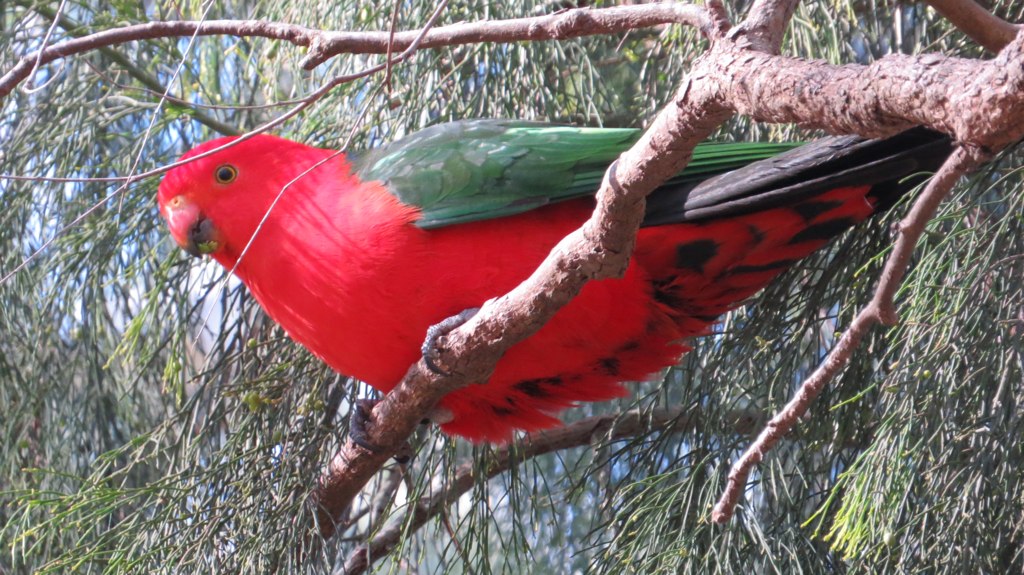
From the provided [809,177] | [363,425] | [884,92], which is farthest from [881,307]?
[363,425]

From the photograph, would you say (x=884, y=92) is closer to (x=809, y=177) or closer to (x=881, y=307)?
(x=881, y=307)

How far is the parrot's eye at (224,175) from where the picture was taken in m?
2.21

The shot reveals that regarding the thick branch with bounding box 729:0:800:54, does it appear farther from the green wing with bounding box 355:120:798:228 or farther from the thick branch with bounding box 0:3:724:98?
the green wing with bounding box 355:120:798:228

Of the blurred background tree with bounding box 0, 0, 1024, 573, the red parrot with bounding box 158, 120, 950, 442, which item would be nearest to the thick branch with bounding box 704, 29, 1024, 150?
the blurred background tree with bounding box 0, 0, 1024, 573

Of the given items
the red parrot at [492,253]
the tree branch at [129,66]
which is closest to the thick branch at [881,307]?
the red parrot at [492,253]

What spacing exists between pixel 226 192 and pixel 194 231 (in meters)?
0.10

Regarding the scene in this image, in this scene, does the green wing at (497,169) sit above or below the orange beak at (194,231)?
below

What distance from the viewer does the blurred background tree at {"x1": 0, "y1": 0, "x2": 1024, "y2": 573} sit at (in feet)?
5.45

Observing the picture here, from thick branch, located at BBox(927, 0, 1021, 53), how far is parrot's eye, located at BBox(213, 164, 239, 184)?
151cm

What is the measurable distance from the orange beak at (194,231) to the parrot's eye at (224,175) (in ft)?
0.25

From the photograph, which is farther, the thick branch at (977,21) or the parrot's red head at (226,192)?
the parrot's red head at (226,192)

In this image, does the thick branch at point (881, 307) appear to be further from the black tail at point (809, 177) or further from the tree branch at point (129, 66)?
the tree branch at point (129, 66)

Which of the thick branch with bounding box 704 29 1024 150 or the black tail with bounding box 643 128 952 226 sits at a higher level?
the thick branch with bounding box 704 29 1024 150

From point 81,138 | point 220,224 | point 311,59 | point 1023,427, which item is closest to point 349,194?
point 220,224
